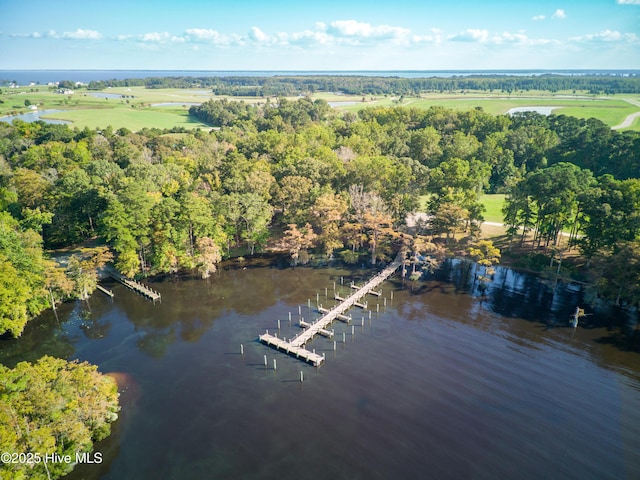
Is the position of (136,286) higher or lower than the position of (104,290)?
higher

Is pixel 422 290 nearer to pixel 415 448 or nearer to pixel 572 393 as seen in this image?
pixel 572 393

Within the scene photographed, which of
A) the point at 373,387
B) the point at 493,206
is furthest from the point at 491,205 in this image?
the point at 373,387

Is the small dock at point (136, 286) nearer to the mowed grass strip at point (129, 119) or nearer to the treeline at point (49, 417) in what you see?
the treeline at point (49, 417)

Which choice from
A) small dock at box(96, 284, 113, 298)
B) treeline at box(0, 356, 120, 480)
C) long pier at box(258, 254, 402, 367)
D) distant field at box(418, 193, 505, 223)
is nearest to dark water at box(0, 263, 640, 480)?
long pier at box(258, 254, 402, 367)

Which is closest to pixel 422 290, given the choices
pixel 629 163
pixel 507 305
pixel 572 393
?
pixel 507 305

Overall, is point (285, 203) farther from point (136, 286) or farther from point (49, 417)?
point (49, 417)
